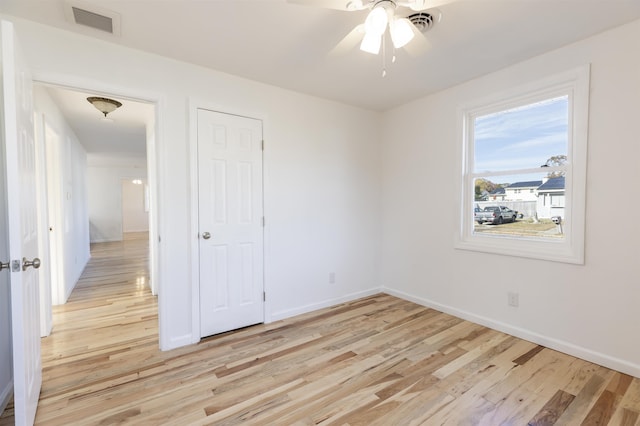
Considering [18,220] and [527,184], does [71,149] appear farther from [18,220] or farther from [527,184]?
[527,184]

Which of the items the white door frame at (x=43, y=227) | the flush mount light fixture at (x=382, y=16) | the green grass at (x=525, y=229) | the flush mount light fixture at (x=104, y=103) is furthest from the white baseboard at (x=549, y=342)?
the flush mount light fixture at (x=104, y=103)

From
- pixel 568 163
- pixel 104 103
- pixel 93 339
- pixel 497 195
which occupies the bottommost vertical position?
pixel 93 339

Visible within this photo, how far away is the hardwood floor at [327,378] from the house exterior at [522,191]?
1281 millimetres

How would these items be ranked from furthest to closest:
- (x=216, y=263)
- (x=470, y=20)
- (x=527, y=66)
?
(x=216, y=263) → (x=527, y=66) → (x=470, y=20)

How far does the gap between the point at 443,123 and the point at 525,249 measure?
4.95 feet

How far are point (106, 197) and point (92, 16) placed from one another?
9.21m

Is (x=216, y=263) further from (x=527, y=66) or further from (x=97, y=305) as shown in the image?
(x=527, y=66)

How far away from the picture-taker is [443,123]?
327cm

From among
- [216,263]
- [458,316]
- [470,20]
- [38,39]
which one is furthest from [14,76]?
[458,316]

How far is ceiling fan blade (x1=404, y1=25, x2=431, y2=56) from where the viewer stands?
7.16ft

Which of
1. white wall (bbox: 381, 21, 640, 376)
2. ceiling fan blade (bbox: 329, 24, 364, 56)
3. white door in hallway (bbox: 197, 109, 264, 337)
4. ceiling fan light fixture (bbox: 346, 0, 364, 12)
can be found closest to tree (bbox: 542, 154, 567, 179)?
white wall (bbox: 381, 21, 640, 376)

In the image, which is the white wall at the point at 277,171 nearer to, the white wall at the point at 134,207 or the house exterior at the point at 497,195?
the house exterior at the point at 497,195

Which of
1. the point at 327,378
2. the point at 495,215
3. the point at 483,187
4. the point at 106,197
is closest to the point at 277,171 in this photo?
the point at 327,378

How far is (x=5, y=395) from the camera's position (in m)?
1.88
